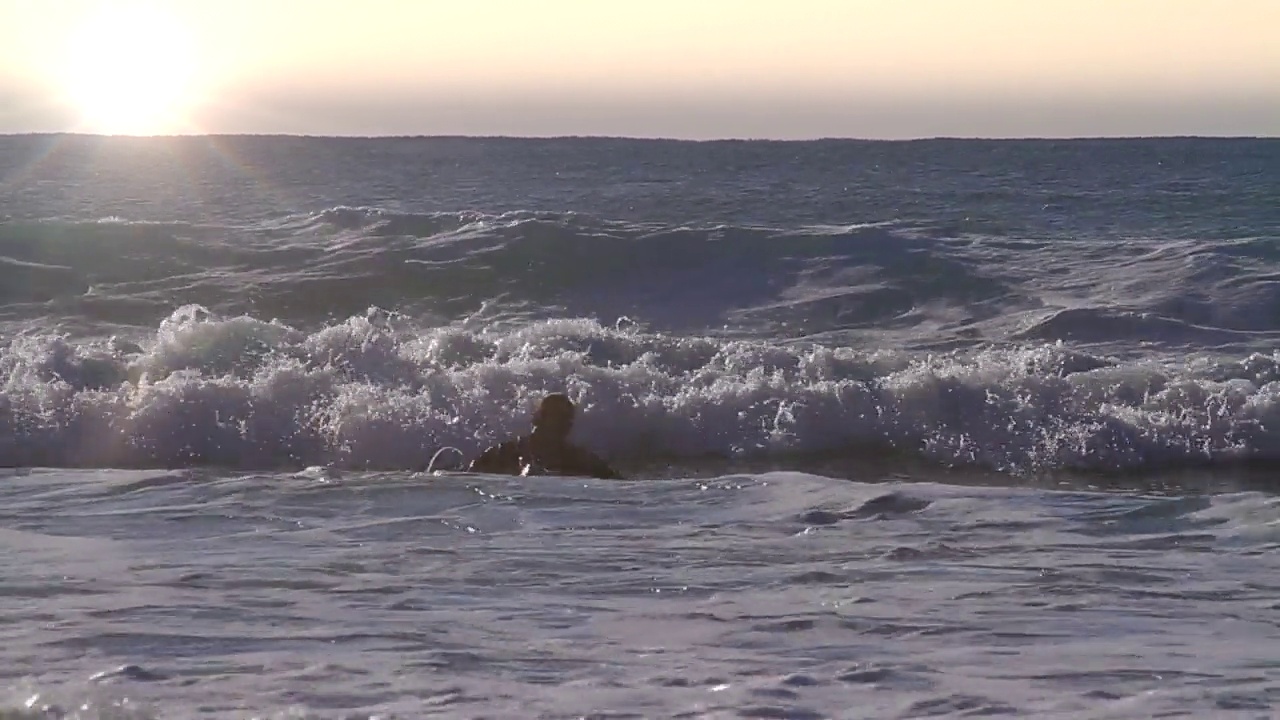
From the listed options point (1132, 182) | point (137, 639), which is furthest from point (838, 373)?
point (1132, 182)

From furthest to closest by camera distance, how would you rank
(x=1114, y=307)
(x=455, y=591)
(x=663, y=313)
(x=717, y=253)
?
(x=717, y=253) < (x=663, y=313) < (x=1114, y=307) < (x=455, y=591)

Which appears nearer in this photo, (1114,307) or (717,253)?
(1114,307)

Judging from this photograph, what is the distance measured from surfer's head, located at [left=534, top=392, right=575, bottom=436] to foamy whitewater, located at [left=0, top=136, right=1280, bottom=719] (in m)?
0.68

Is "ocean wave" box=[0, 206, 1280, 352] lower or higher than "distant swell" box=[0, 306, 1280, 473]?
higher

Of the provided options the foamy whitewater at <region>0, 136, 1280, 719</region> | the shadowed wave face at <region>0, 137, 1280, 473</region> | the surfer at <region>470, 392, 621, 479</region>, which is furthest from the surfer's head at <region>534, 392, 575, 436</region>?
the shadowed wave face at <region>0, 137, 1280, 473</region>

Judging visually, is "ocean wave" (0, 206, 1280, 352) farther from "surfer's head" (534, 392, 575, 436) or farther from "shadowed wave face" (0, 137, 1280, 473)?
"surfer's head" (534, 392, 575, 436)

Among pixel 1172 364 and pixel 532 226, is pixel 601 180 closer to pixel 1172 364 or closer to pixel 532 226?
pixel 532 226

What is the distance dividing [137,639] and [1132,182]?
2624cm

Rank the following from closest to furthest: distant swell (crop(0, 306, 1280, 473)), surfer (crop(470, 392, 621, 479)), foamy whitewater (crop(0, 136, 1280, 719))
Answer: foamy whitewater (crop(0, 136, 1280, 719)) < surfer (crop(470, 392, 621, 479)) < distant swell (crop(0, 306, 1280, 473))

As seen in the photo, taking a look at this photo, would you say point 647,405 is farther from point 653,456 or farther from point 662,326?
point 662,326

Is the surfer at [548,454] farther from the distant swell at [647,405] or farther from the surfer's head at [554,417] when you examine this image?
the distant swell at [647,405]

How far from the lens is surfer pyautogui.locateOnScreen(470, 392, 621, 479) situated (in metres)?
9.10

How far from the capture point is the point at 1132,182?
28547mm

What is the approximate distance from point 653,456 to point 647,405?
58 cm
